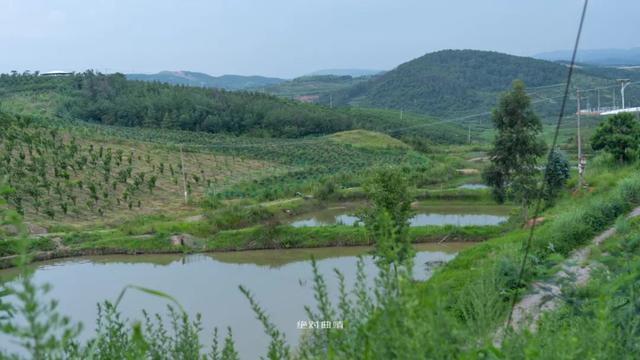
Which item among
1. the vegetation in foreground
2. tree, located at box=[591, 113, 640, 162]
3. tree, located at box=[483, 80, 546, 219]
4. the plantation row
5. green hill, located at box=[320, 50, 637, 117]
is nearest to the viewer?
the vegetation in foreground

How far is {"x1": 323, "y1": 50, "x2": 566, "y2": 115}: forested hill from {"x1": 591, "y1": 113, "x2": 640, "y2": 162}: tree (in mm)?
58538

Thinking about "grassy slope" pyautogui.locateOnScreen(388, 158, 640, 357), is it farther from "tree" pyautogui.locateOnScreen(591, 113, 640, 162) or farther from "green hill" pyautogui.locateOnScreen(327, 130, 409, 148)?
"green hill" pyautogui.locateOnScreen(327, 130, 409, 148)

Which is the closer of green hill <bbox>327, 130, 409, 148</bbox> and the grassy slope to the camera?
the grassy slope

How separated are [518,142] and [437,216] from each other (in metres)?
6.80

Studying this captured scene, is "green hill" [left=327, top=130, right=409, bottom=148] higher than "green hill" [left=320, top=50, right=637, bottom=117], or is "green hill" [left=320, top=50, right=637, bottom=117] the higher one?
"green hill" [left=320, top=50, right=637, bottom=117]

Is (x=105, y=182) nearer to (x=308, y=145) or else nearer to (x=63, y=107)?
(x=308, y=145)

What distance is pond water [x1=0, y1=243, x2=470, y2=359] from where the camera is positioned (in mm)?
13859

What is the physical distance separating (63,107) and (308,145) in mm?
22625

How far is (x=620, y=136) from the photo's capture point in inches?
875

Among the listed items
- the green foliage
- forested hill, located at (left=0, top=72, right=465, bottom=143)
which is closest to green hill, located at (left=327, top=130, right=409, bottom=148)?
forested hill, located at (left=0, top=72, right=465, bottom=143)

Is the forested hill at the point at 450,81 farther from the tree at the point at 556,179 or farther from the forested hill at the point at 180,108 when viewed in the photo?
the tree at the point at 556,179

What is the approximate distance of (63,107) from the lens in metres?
56.8

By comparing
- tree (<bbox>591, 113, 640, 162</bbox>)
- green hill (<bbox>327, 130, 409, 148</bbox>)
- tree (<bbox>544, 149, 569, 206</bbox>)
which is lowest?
green hill (<bbox>327, 130, 409, 148</bbox>)

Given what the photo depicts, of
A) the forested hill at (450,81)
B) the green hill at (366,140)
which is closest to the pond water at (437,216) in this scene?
the green hill at (366,140)
